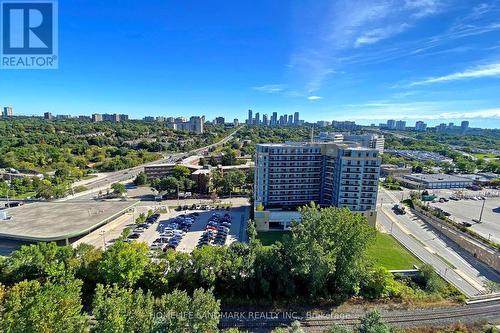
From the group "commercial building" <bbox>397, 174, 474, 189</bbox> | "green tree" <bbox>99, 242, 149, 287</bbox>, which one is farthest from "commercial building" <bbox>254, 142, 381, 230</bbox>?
"commercial building" <bbox>397, 174, 474, 189</bbox>

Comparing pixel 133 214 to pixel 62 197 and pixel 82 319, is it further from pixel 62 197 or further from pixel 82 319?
pixel 82 319

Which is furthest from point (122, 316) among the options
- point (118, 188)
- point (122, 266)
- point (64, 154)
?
point (64, 154)

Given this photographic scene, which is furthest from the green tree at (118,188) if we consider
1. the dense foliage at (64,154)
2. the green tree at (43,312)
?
the green tree at (43,312)

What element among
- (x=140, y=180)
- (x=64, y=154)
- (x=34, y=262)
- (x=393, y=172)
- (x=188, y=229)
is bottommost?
(x=188, y=229)

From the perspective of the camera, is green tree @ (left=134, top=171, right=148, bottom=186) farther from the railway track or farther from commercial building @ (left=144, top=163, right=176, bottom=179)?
the railway track

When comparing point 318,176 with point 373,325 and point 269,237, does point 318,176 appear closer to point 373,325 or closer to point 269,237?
point 269,237

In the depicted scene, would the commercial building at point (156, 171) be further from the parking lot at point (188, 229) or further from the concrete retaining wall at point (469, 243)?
the concrete retaining wall at point (469, 243)
